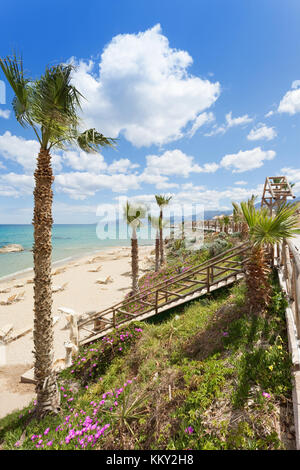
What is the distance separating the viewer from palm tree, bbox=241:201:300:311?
4328mm

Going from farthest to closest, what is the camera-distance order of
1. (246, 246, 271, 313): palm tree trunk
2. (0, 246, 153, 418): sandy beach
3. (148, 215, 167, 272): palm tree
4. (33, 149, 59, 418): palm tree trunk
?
(148, 215, 167, 272): palm tree
(0, 246, 153, 418): sandy beach
(33, 149, 59, 418): palm tree trunk
(246, 246, 271, 313): palm tree trunk

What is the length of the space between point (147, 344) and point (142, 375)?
4.25 feet

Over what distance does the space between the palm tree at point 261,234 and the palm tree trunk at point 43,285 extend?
188 inches

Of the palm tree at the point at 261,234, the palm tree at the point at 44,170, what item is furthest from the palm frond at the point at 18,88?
the palm tree at the point at 261,234

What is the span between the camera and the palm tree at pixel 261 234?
433 centimetres

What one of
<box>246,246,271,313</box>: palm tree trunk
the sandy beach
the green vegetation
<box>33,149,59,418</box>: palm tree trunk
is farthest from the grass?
the sandy beach

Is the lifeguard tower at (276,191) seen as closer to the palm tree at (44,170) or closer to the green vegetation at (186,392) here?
the green vegetation at (186,392)

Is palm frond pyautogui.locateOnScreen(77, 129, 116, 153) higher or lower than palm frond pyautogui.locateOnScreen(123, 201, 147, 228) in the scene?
higher

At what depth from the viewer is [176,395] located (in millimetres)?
3461

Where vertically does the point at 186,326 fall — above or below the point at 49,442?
above

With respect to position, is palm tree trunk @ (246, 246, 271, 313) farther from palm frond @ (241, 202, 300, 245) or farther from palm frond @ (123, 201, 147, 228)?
palm frond @ (123, 201, 147, 228)

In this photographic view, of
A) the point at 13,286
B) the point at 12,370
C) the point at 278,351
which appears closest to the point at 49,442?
the point at 278,351

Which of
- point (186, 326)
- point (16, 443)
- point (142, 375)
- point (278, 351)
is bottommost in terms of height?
point (16, 443)

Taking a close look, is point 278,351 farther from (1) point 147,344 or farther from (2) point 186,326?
(1) point 147,344
